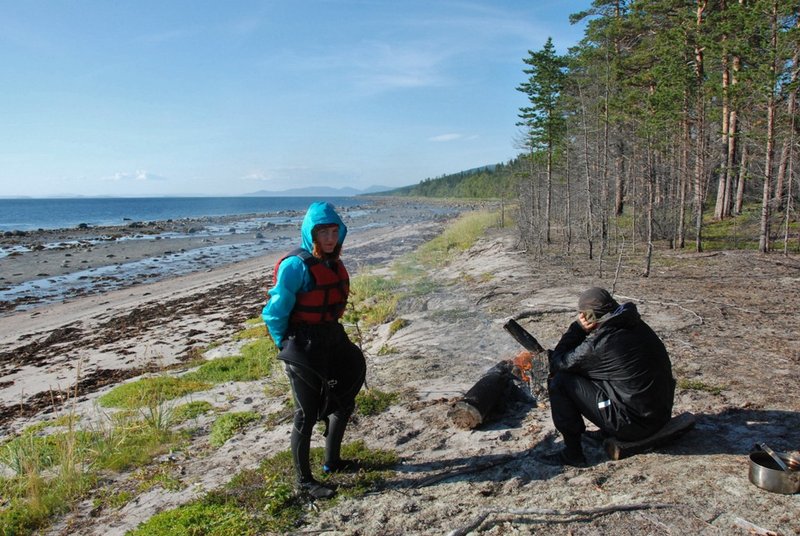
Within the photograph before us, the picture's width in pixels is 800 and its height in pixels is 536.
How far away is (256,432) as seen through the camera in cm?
558

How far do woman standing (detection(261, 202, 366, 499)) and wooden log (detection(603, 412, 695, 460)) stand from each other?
2.17 m

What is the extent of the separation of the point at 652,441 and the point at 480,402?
1518mm

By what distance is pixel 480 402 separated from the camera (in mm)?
4809

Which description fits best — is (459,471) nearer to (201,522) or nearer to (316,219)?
(201,522)

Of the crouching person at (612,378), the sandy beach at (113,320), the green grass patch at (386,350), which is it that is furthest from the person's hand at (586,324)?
the sandy beach at (113,320)

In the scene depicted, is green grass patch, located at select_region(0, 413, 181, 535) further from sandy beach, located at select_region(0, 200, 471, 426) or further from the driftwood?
the driftwood

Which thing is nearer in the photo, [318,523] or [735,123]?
[318,523]

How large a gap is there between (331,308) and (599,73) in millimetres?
14923

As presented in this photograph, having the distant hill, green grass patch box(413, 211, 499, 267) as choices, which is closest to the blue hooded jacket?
green grass patch box(413, 211, 499, 267)

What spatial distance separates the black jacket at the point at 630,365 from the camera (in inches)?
146

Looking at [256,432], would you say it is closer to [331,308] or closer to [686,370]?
[331,308]

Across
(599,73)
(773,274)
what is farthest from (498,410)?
(599,73)

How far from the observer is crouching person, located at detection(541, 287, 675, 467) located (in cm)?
370

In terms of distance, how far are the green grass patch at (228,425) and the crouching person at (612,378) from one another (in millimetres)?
3597
